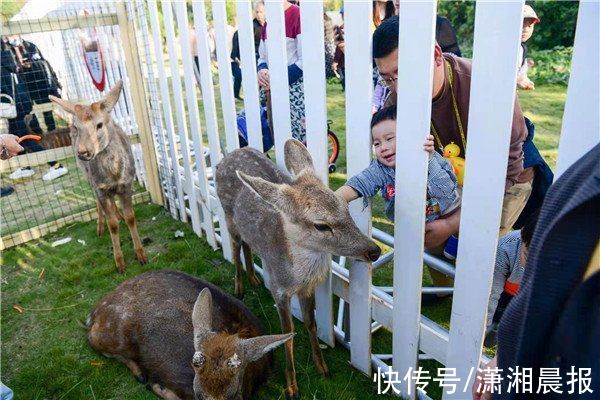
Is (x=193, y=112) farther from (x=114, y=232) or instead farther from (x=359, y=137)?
(x=359, y=137)

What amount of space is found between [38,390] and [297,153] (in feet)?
8.74

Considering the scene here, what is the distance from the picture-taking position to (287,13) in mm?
5504

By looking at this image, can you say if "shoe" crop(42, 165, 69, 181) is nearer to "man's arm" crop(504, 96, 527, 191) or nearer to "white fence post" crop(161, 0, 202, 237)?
"white fence post" crop(161, 0, 202, 237)

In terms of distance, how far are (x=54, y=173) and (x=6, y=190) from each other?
0.75 m

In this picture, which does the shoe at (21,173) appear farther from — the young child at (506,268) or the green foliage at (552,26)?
the green foliage at (552,26)

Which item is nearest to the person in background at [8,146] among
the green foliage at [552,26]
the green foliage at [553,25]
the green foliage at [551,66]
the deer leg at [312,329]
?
the deer leg at [312,329]

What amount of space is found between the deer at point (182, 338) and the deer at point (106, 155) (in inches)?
50.8

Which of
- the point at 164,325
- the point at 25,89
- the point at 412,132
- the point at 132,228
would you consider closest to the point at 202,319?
the point at 164,325

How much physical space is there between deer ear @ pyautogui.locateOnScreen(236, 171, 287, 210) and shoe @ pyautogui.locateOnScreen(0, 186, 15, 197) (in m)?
6.26

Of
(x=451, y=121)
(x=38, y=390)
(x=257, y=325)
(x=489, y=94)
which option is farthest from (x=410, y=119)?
(x=38, y=390)

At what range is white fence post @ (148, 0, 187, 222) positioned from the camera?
5020 millimetres

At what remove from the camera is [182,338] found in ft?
11.3

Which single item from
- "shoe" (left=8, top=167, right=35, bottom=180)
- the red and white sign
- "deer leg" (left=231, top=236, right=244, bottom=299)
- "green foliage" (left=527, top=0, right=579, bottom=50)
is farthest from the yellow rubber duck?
"green foliage" (left=527, top=0, right=579, bottom=50)

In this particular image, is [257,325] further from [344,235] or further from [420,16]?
[420,16]
